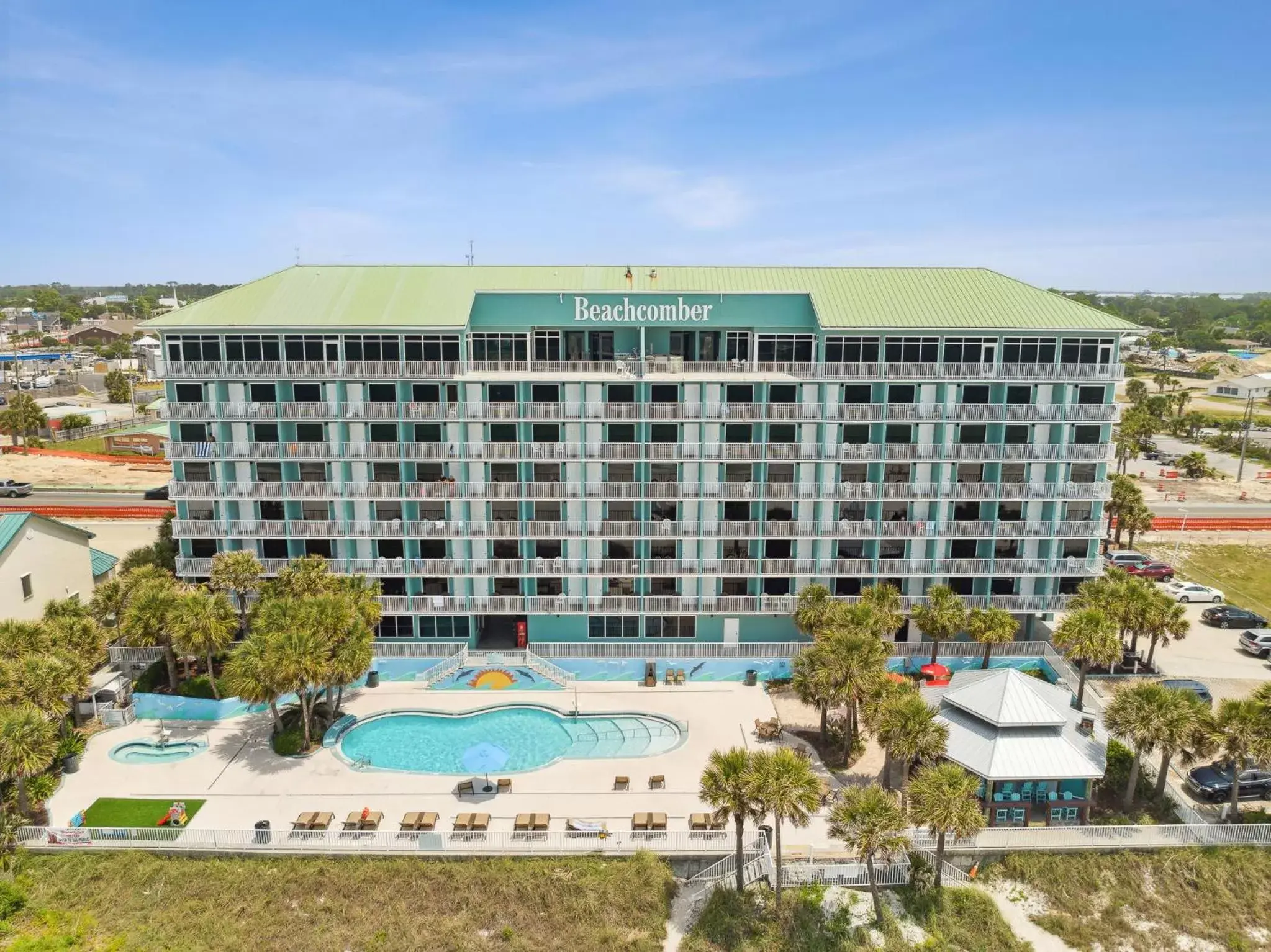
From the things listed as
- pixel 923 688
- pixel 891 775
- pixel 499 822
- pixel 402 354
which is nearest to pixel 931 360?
pixel 923 688

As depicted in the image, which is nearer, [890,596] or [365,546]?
[890,596]

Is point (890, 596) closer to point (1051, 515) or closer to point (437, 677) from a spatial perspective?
point (1051, 515)

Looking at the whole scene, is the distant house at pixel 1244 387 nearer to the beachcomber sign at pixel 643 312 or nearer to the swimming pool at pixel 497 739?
the beachcomber sign at pixel 643 312

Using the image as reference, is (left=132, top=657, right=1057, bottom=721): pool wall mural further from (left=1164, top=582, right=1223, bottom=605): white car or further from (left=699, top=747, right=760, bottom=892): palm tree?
(left=1164, top=582, right=1223, bottom=605): white car

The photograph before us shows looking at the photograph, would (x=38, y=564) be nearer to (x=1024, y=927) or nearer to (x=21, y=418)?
(x=1024, y=927)

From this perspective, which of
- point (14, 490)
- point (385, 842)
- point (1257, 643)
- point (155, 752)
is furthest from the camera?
point (14, 490)

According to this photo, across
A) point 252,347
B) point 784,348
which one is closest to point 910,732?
point 784,348
